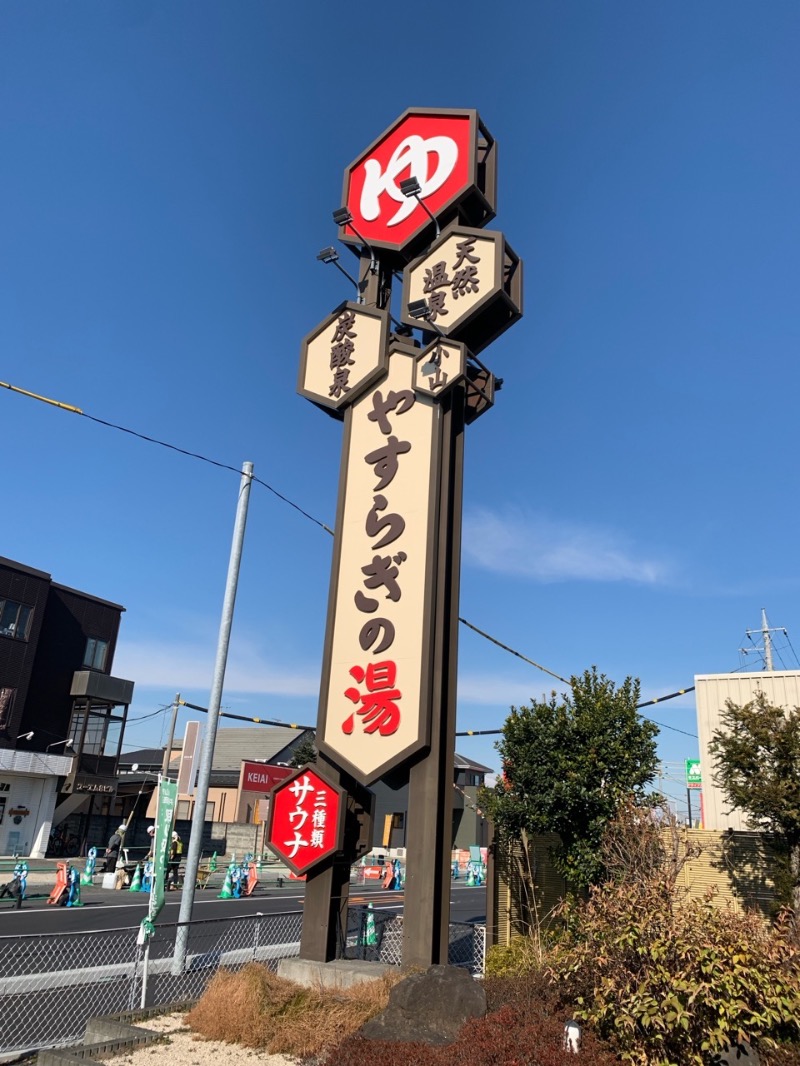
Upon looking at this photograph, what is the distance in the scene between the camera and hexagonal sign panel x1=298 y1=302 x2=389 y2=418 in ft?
43.2

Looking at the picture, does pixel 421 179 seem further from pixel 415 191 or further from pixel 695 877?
pixel 695 877

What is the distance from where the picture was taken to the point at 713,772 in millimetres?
18078

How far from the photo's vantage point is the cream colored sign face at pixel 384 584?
35.0ft

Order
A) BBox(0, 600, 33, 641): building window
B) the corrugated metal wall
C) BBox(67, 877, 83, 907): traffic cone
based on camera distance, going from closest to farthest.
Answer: the corrugated metal wall
BBox(67, 877, 83, 907): traffic cone
BBox(0, 600, 33, 641): building window

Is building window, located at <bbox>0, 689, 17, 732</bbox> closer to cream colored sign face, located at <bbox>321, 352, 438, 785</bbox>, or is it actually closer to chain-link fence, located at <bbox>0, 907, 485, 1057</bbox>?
chain-link fence, located at <bbox>0, 907, 485, 1057</bbox>

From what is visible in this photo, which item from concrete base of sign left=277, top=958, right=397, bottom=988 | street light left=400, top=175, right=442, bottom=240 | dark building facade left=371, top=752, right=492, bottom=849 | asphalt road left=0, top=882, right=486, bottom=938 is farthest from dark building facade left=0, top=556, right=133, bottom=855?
street light left=400, top=175, right=442, bottom=240

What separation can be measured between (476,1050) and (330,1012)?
2.73 m

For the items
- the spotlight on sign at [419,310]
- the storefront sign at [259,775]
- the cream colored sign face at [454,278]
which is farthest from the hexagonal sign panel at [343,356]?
the storefront sign at [259,775]

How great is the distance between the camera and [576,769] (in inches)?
550

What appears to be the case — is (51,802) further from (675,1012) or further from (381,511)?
(675,1012)

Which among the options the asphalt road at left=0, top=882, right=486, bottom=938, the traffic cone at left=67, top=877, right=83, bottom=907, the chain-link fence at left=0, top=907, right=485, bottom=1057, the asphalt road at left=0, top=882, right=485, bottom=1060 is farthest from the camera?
the traffic cone at left=67, top=877, right=83, bottom=907

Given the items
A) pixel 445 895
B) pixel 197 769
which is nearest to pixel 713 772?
pixel 445 895

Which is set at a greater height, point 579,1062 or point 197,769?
point 197,769

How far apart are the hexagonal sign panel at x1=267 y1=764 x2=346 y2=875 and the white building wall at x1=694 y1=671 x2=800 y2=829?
11.0 m
